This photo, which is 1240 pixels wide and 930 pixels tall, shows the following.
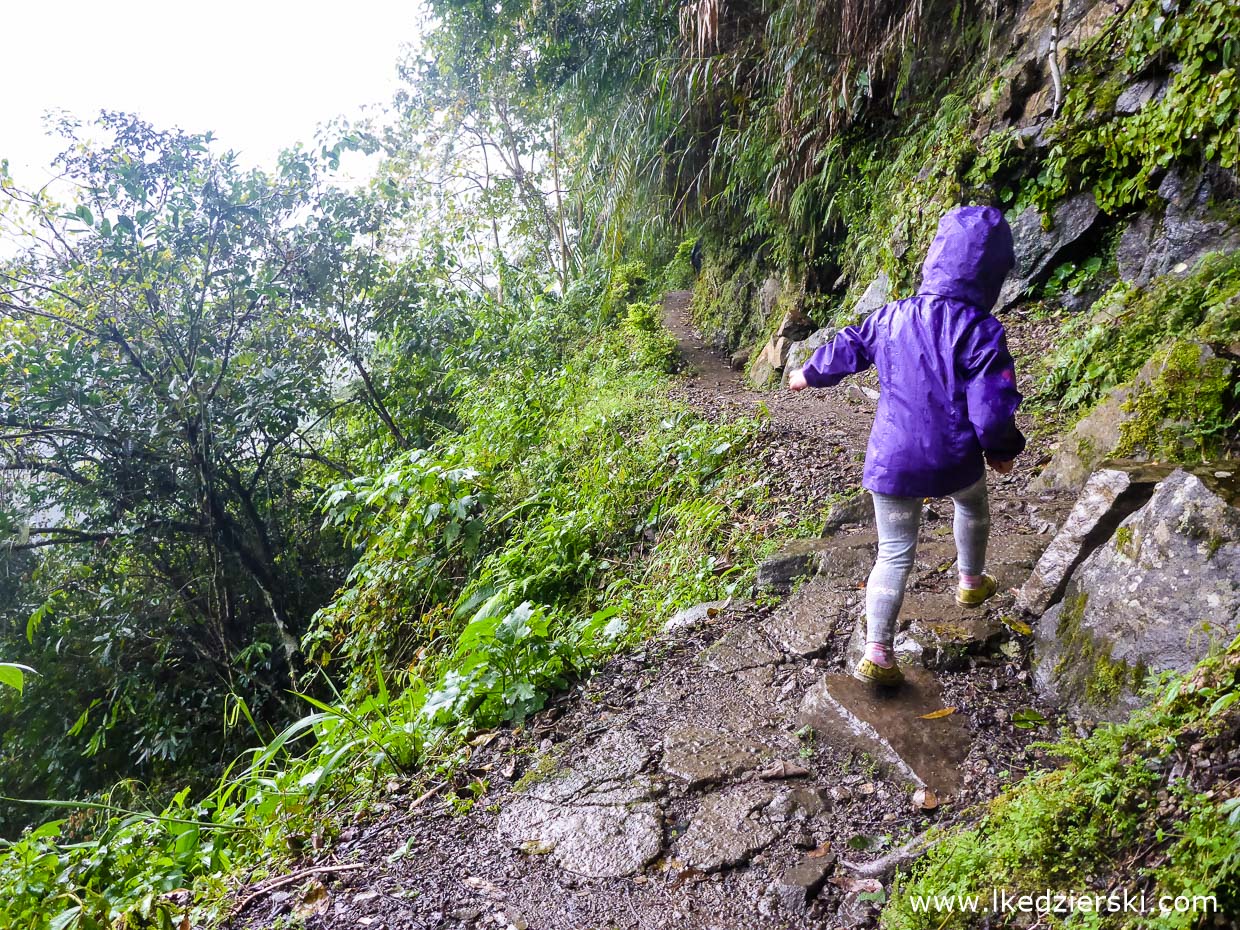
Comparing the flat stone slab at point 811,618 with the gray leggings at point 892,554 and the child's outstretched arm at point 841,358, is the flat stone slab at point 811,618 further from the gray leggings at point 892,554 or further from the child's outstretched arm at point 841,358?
the child's outstretched arm at point 841,358

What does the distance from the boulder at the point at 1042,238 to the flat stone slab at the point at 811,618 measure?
3.07 metres

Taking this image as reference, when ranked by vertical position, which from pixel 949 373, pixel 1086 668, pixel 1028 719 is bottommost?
pixel 1028 719

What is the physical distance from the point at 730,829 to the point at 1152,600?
1.35m

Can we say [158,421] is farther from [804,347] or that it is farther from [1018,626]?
[1018,626]

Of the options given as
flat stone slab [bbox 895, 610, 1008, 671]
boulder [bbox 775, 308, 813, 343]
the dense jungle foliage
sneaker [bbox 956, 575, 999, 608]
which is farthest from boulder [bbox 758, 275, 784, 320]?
flat stone slab [bbox 895, 610, 1008, 671]

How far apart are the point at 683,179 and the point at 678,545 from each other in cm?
675

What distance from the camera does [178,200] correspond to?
7016mm

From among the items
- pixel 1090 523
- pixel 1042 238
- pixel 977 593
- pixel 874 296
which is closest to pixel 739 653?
pixel 977 593

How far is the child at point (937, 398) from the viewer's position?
2.20m

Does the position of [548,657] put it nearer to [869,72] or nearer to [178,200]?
[869,72]

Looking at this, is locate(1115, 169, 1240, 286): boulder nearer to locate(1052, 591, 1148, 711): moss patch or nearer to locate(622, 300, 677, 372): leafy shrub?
locate(1052, 591, 1148, 711): moss patch

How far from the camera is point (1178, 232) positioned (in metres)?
4.11

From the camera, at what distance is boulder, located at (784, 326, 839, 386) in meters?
6.70

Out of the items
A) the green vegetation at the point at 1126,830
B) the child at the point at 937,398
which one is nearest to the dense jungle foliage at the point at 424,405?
the green vegetation at the point at 1126,830
